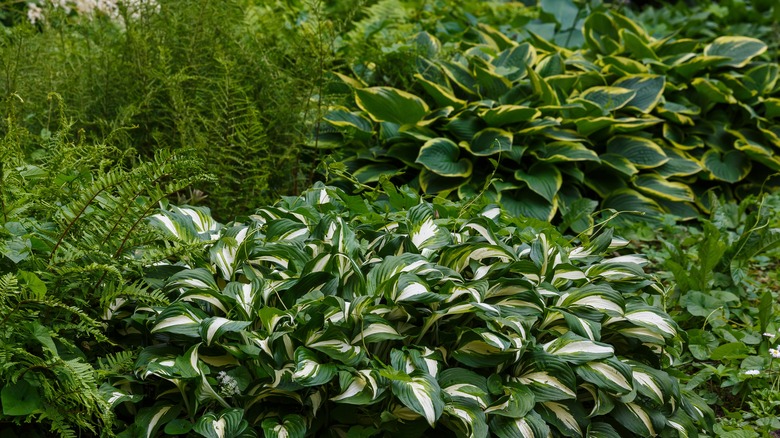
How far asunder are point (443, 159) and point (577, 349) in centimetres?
192

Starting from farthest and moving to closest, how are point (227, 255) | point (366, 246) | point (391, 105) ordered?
point (391, 105) < point (366, 246) < point (227, 255)

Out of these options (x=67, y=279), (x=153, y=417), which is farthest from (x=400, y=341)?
(x=67, y=279)

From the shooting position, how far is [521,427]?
2189mm

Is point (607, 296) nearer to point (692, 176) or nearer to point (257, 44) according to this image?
point (257, 44)

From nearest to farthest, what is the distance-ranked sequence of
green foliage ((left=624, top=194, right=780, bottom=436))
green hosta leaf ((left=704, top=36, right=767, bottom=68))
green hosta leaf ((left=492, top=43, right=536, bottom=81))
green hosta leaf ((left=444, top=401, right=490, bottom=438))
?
Answer: green hosta leaf ((left=444, top=401, right=490, bottom=438)) < green foliage ((left=624, top=194, right=780, bottom=436)) < green hosta leaf ((left=492, top=43, right=536, bottom=81)) < green hosta leaf ((left=704, top=36, right=767, bottom=68))

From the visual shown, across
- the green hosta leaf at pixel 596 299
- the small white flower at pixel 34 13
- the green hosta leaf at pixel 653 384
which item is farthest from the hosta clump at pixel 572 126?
the small white flower at pixel 34 13

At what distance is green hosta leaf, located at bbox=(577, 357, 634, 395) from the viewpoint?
2295mm

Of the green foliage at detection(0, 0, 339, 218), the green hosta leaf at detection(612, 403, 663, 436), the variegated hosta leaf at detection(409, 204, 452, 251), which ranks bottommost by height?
the green hosta leaf at detection(612, 403, 663, 436)

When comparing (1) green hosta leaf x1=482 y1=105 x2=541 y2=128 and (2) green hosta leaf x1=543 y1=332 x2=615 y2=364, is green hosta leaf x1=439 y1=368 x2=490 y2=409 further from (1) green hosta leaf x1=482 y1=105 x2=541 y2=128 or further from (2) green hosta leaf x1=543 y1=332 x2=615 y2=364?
(1) green hosta leaf x1=482 y1=105 x2=541 y2=128

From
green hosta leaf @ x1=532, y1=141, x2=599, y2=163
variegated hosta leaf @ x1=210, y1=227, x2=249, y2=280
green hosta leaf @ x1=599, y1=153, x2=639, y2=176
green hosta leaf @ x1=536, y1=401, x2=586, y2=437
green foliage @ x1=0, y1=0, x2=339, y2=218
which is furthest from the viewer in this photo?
green hosta leaf @ x1=599, y1=153, x2=639, y2=176

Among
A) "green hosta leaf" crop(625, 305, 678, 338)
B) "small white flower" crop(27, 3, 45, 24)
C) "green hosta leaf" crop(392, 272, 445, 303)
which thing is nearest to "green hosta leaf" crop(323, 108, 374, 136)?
"small white flower" crop(27, 3, 45, 24)

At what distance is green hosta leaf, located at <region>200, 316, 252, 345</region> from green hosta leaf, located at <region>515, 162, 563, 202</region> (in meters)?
2.22

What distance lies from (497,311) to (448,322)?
21cm

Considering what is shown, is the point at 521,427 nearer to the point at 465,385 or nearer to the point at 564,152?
the point at 465,385
